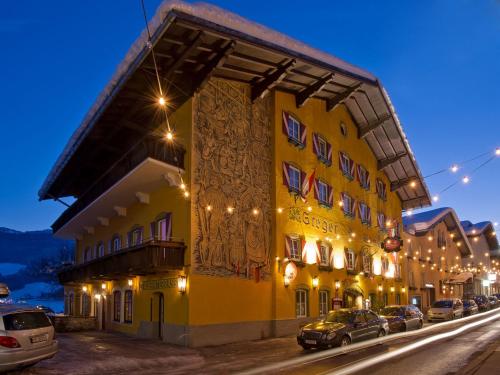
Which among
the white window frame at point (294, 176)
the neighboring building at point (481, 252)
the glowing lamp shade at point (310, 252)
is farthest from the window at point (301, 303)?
the neighboring building at point (481, 252)

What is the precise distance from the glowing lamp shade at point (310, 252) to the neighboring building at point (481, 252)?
→ 4793 centimetres

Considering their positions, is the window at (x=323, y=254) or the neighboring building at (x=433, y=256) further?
the neighboring building at (x=433, y=256)

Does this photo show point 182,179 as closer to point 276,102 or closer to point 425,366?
point 276,102

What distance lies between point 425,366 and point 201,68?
1435cm

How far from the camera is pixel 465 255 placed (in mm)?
67125

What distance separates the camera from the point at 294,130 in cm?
2703

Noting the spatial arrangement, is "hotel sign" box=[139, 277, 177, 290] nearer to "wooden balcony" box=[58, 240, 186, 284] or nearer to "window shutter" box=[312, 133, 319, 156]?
"wooden balcony" box=[58, 240, 186, 284]

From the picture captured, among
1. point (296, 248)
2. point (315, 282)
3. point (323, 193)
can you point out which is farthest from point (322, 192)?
point (315, 282)

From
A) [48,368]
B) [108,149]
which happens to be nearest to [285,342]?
[48,368]

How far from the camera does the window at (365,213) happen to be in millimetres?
34562

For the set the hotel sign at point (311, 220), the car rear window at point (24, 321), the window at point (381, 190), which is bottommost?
the car rear window at point (24, 321)

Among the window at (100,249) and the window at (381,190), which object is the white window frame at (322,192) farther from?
the window at (100,249)

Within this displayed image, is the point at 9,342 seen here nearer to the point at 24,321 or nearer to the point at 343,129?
the point at 24,321

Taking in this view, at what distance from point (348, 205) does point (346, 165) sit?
2.74 metres
